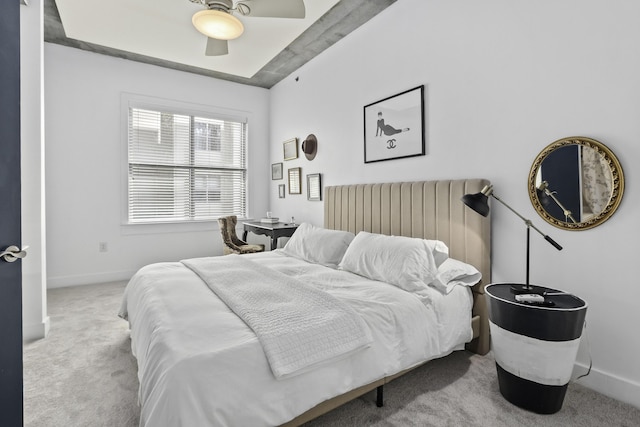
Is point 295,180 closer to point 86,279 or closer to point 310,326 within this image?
point 86,279

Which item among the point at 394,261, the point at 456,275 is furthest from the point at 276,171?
the point at 456,275

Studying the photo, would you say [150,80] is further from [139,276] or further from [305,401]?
[305,401]

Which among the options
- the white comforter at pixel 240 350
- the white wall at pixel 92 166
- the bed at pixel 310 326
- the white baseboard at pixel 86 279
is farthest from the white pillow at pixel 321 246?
the white baseboard at pixel 86 279

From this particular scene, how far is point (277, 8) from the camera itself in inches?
99.4

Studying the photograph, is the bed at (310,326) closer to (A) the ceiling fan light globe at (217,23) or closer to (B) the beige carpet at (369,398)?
(B) the beige carpet at (369,398)

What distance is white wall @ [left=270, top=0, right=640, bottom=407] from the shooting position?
1872 mm

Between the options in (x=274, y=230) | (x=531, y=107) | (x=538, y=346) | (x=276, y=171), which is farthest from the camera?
(x=276, y=171)

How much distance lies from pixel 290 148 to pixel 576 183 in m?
3.62

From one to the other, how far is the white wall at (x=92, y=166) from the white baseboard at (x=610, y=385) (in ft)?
15.5

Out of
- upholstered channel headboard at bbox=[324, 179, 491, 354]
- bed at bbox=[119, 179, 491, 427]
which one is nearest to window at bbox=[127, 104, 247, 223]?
bed at bbox=[119, 179, 491, 427]

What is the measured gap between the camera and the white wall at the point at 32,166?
2676 mm

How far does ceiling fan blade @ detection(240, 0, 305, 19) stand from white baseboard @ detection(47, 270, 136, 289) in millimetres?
3764

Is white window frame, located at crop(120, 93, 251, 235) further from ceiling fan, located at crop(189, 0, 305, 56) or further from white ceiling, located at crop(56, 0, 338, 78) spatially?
ceiling fan, located at crop(189, 0, 305, 56)

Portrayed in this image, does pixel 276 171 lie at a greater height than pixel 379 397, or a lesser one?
greater
